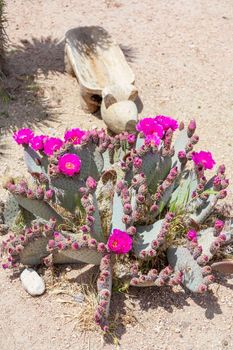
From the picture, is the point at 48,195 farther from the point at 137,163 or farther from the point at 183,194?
the point at 183,194

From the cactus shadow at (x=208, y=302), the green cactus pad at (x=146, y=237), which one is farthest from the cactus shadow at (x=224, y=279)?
the green cactus pad at (x=146, y=237)

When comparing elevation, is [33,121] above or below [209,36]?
below

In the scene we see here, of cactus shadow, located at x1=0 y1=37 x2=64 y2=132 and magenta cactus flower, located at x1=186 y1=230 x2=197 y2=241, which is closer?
magenta cactus flower, located at x1=186 y1=230 x2=197 y2=241

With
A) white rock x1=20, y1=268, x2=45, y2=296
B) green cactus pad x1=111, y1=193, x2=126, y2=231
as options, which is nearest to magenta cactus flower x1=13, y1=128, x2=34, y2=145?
green cactus pad x1=111, y1=193, x2=126, y2=231

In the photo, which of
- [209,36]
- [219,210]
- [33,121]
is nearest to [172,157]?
[219,210]

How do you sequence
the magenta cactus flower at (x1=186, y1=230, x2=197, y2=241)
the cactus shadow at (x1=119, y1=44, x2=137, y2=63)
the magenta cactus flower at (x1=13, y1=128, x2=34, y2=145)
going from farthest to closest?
1. the cactus shadow at (x1=119, y1=44, x2=137, y2=63)
2. the magenta cactus flower at (x1=13, y1=128, x2=34, y2=145)
3. the magenta cactus flower at (x1=186, y1=230, x2=197, y2=241)

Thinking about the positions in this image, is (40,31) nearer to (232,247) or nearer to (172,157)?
(172,157)

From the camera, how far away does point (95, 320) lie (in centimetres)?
316

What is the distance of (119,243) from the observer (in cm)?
306

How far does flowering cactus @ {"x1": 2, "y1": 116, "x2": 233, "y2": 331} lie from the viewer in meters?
3.18

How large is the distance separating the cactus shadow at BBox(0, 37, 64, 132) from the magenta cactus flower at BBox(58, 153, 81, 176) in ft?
5.78

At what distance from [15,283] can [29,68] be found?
9.49 ft

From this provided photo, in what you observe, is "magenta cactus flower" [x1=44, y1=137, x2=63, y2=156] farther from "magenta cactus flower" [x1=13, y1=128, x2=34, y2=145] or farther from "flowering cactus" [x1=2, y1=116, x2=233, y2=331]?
"magenta cactus flower" [x1=13, y1=128, x2=34, y2=145]

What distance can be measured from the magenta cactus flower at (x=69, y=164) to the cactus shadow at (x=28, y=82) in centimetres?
176
